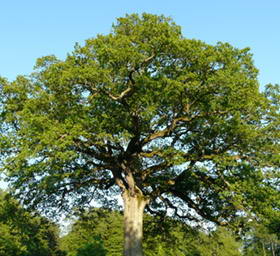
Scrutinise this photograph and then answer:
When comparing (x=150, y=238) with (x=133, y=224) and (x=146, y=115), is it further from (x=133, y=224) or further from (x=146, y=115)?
(x=146, y=115)

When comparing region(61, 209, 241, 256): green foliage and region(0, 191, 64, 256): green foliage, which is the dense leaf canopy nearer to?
region(0, 191, 64, 256): green foliage

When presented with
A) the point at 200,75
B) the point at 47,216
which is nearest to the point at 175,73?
the point at 200,75

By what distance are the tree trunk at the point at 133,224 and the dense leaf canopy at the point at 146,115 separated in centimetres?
73

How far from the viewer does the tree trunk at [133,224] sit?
20016mm

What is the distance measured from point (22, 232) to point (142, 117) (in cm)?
1113

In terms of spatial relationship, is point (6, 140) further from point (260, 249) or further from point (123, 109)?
point (260, 249)

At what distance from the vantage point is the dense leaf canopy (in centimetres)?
1883

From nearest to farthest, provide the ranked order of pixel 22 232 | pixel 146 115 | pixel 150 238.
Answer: pixel 146 115
pixel 22 232
pixel 150 238

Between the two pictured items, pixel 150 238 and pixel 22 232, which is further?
pixel 150 238

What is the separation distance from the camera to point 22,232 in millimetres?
23047

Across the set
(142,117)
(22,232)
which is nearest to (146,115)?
(142,117)

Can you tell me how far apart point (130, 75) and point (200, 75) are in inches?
150

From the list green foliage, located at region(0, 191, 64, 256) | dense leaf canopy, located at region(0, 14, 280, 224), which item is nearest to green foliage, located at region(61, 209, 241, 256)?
green foliage, located at region(0, 191, 64, 256)

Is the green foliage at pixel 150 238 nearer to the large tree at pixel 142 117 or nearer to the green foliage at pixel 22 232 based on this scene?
the green foliage at pixel 22 232
